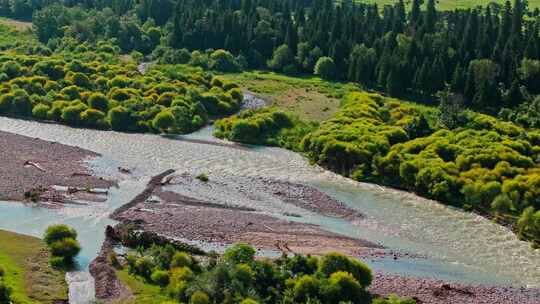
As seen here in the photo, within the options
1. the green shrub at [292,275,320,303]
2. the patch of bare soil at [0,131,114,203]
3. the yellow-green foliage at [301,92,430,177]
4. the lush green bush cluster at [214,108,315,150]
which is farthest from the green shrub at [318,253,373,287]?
the lush green bush cluster at [214,108,315,150]

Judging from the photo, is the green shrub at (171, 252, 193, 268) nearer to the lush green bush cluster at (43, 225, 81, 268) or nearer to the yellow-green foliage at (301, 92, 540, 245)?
the lush green bush cluster at (43, 225, 81, 268)

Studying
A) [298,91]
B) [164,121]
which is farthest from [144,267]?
[298,91]

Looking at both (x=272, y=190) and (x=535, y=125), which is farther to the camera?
(x=535, y=125)

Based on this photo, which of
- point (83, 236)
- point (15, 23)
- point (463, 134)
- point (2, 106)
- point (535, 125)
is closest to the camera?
point (83, 236)

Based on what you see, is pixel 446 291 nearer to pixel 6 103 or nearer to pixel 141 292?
pixel 141 292

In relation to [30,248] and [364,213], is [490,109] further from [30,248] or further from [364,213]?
[30,248]

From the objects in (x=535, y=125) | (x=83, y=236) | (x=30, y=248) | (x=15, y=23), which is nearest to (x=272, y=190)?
(x=83, y=236)
